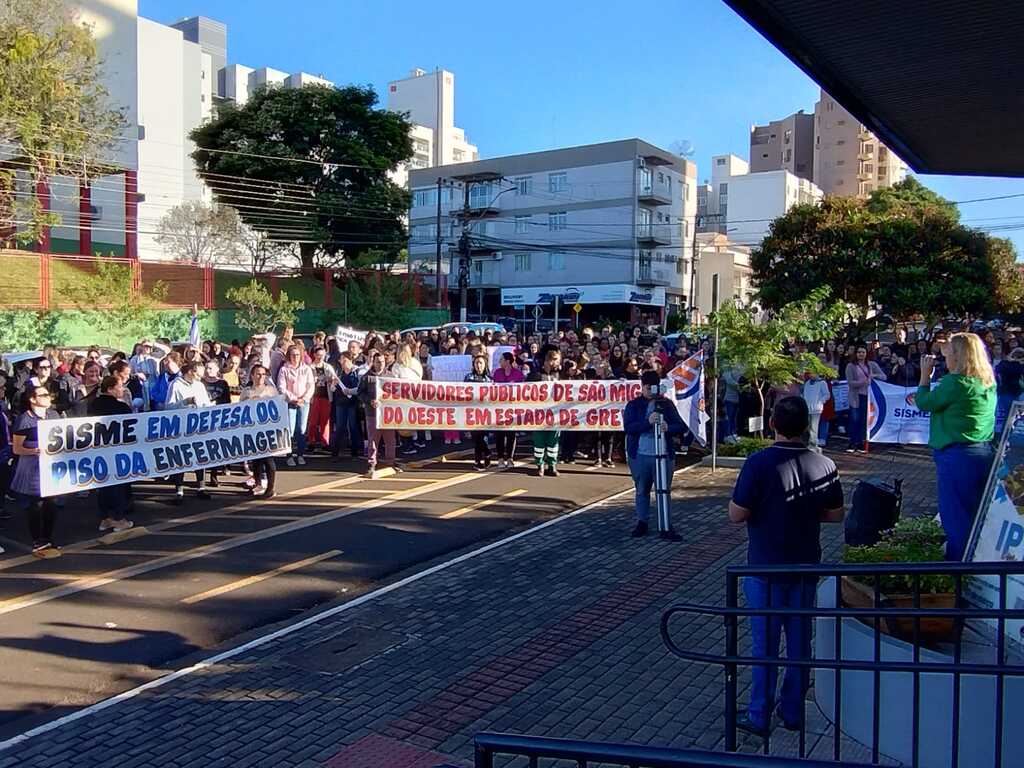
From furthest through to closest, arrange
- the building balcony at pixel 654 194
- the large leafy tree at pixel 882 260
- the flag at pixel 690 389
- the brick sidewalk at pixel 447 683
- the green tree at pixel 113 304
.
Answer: the building balcony at pixel 654 194 → the large leafy tree at pixel 882 260 → the green tree at pixel 113 304 → the flag at pixel 690 389 → the brick sidewalk at pixel 447 683

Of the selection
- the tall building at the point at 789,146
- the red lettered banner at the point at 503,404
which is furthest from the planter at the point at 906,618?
the tall building at the point at 789,146

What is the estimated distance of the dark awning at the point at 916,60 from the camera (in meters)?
5.88

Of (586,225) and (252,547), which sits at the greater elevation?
(586,225)

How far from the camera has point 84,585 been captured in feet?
27.2

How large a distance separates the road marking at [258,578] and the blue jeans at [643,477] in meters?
3.34

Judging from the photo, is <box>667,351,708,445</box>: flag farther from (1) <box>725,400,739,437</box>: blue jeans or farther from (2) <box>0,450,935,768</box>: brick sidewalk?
(2) <box>0,450,935,768</box>: brick sidewalk

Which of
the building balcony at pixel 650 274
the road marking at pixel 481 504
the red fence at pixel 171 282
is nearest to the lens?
the road marking at pixel 481 504

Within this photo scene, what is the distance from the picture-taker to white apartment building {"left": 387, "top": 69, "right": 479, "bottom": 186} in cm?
10412

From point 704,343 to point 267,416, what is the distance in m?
9.74

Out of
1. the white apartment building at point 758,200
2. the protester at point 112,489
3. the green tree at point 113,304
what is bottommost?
the protester at point 112,489

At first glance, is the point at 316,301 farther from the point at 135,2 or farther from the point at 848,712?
the point at 848,712

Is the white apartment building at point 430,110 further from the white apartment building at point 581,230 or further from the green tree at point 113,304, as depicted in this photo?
the green tree at point 113,304

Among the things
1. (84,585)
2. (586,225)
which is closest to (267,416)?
(84,585)

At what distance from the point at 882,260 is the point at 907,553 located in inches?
1145
